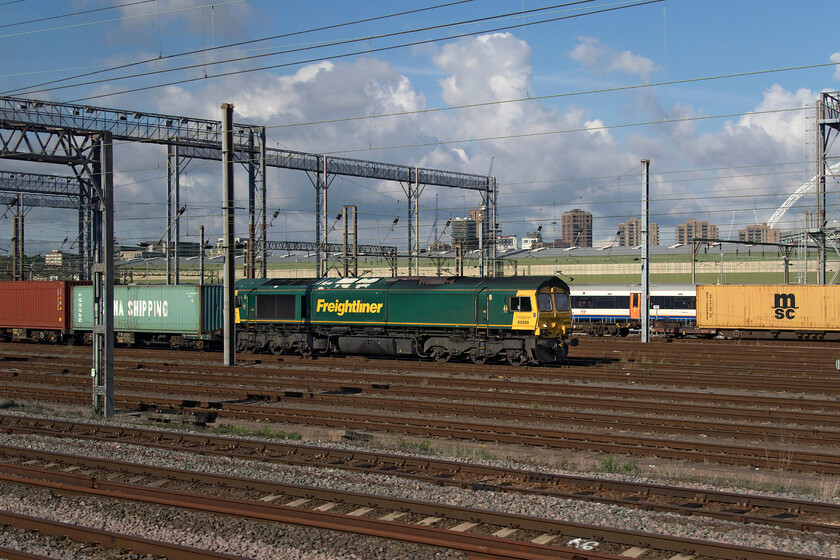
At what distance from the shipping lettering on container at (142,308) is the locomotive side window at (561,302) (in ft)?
64.5

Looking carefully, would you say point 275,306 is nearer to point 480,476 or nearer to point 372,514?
point 480,476

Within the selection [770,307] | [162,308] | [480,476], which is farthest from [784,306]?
[480,476]

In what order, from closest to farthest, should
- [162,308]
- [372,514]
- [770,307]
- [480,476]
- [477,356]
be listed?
[372,514] < [480,476] < [477,356] < [162,308] < [770,307]

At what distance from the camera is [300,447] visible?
1423cm

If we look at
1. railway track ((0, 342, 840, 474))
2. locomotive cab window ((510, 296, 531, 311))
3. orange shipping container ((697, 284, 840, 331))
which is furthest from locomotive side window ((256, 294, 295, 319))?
orange shipping container ((697, 284, 840, 331))

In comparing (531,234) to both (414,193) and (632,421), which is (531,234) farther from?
(632,421)

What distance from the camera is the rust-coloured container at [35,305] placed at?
133 feet

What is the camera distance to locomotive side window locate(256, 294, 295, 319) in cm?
3322

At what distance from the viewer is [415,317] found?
29.7m

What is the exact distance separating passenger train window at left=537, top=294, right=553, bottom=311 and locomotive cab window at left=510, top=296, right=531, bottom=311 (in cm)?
37

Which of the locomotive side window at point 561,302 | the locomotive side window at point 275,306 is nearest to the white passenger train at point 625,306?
the locomotive side window at point 561,302

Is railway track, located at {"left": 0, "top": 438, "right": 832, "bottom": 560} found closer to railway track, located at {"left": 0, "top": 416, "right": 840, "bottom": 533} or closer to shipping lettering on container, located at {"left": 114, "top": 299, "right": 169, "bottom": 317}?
railway track, located at {"left": 0, "top": 416, "right": 840, "bottom": 533}

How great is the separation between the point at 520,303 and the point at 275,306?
1203 centimetres

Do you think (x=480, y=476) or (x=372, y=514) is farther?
(x=480, y=476)
